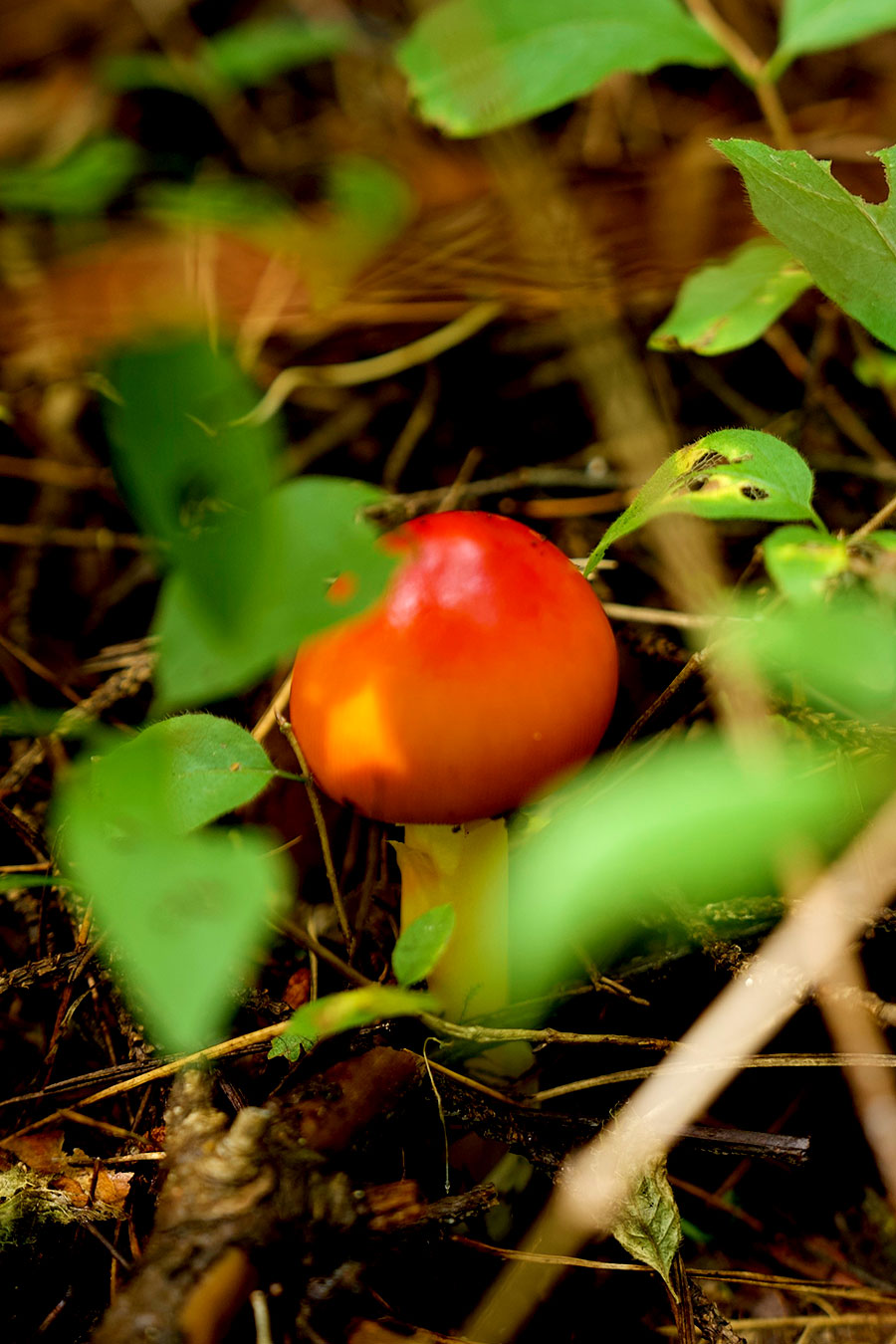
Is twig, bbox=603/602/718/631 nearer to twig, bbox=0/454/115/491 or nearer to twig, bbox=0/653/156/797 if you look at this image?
twig, bbox=0/653/156/797

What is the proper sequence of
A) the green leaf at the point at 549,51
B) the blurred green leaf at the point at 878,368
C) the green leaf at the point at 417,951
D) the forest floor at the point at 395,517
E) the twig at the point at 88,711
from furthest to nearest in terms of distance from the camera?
the blurred green leaf at the point at 878,368 → the green leaf at the point at 549,51 → the twig at the point at 88,711 → the forest floor at the point at 395,517 → the green leaf at the point at 417,951

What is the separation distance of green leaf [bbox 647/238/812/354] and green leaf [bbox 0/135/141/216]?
223cm

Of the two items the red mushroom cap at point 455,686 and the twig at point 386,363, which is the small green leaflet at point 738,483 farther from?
the twig at point 386,363

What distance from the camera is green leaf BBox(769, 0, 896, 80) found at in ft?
5.47

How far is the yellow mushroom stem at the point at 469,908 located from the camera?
1.40 m

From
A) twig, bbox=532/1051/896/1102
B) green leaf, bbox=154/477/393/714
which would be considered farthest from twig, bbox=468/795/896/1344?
green leaf, bbox=154/477/393/714

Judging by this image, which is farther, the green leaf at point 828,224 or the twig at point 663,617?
the twig at point 663,617

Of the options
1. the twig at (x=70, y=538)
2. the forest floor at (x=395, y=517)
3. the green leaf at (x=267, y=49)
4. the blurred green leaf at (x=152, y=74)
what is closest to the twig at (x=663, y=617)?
the forest floor at (x=395, y=517)

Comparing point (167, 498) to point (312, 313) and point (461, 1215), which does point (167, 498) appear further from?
point (312, 313)

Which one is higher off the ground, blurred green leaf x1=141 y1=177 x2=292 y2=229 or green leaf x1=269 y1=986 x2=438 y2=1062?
blurred green leaf x1=141 y1=177 x2=292 y2=229

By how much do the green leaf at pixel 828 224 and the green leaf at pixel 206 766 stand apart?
90 cm

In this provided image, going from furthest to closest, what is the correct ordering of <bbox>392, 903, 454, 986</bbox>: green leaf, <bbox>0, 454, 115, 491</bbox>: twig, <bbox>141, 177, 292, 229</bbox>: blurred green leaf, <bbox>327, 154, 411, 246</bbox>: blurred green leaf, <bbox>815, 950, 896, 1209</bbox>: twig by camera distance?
<bbox>141, 177, 292, 229</bbox>: blurred green leaf
<bbox>327, 154, 411, 246</bbox>: blurred green leaf
<bbox>0, 454, 115, 491</bbox>: twig
<bbox>815, 950, 896, 1209</bbox>: twig
<bbox>392, 903, 454, 986</bbox>: green leaf

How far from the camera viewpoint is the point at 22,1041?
4.89ft

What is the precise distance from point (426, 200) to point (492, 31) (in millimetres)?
1224
